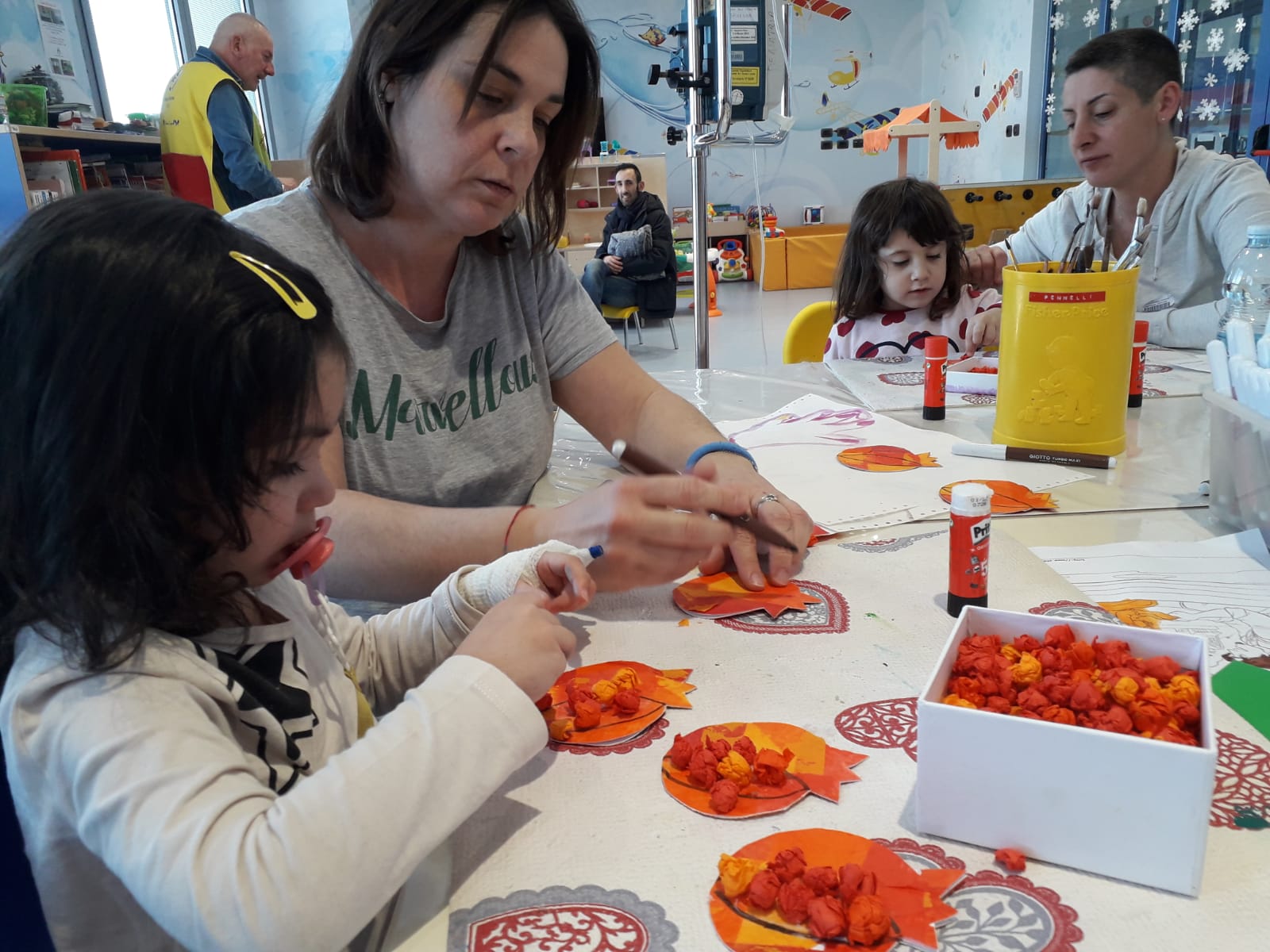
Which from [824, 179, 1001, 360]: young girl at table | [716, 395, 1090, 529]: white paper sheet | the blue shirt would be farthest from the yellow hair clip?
the blue shirt

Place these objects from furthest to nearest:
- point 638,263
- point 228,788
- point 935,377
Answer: point 638,263, point 935,377, point 228,788

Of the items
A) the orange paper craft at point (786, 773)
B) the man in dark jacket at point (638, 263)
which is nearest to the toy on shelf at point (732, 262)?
the man in dark jacket at point (638, 263)

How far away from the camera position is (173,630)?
49 cm

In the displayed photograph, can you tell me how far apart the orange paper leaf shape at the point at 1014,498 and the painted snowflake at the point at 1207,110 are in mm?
4185

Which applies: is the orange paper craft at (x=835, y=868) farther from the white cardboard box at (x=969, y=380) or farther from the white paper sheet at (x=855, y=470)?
the white cardboard box at (x=969, y=380)

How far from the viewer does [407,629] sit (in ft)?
2.34

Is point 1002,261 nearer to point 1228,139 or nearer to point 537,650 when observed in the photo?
point 537,650

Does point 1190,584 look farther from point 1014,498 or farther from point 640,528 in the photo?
point 640,528

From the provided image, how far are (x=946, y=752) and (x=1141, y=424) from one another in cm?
101

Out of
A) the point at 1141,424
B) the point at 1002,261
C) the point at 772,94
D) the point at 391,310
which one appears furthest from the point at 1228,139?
the point at 391,310

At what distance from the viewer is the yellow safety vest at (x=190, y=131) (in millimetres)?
3490

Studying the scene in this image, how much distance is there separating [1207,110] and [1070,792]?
4.91 metres

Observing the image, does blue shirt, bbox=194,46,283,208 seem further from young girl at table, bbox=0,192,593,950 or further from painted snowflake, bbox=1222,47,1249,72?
painted snowflake, bbox=1222,47,1249,72

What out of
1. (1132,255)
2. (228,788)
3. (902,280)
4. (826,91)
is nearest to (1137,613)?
(1132,255)
